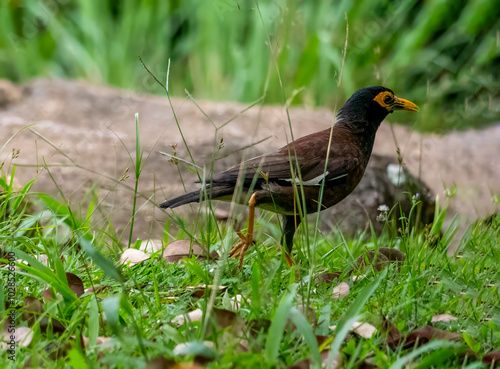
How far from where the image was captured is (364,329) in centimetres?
215

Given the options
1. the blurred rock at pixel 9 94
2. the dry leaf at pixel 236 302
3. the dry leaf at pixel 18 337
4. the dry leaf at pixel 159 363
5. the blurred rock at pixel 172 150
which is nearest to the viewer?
the dry leaf at pixel 159 363

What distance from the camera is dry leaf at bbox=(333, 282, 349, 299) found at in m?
2.51

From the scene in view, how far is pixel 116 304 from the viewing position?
1.87 metres

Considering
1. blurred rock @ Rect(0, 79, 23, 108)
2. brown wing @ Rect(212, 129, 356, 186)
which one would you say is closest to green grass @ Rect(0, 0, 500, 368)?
brown wing @ Rect(212, 129, 356, 186)

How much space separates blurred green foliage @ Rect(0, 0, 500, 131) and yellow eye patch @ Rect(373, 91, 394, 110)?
3.33 metres

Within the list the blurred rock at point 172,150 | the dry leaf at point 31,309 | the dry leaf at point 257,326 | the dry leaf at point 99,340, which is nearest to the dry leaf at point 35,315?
the dry leaf at point 31,309

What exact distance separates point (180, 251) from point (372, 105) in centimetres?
124

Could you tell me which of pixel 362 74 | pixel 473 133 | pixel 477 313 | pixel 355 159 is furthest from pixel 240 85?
pixel 477 313

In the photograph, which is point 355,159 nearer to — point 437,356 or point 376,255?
point 376,255

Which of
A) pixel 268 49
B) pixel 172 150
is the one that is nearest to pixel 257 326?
pixel 172 150

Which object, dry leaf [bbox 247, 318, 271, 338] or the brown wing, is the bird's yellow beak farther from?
dry leaf [bbox 247, 318, 271, 338]

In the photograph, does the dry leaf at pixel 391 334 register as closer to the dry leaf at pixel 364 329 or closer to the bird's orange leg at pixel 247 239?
the dry leaf at pixel 364 329

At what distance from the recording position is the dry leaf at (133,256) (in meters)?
2.79

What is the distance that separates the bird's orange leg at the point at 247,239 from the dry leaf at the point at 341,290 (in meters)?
0.41
